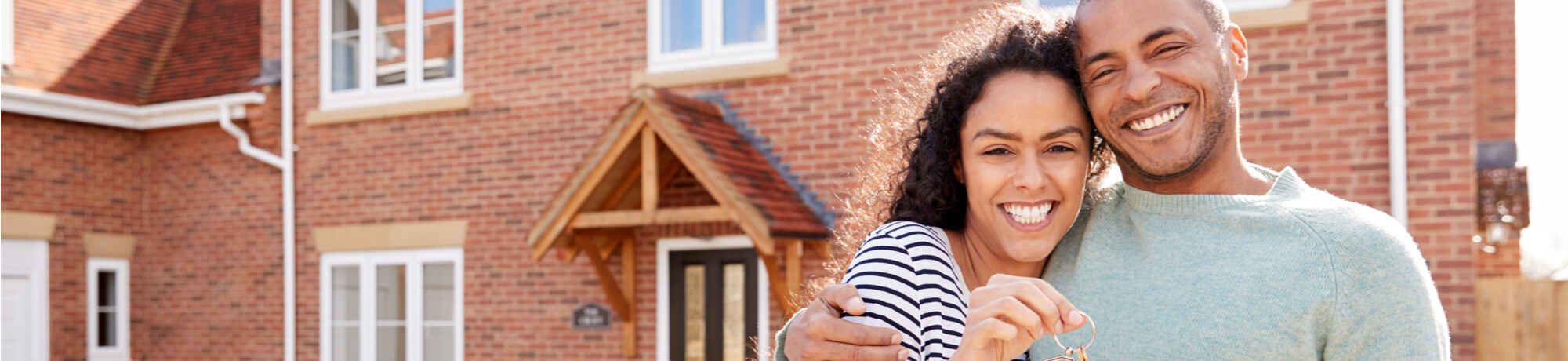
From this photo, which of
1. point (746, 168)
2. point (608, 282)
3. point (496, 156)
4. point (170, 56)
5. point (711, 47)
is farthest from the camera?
point (170, 56)

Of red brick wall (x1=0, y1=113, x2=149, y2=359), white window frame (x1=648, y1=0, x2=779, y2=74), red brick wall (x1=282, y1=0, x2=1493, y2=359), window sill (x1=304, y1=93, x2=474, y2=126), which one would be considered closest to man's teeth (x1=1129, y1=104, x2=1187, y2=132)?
red brick wall (x1=282, y1=0, x2=1493, y2=359)

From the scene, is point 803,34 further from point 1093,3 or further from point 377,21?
point 1093,3

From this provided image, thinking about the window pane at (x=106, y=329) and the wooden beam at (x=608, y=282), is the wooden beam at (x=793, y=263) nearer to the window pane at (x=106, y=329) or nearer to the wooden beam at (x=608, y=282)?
the wooden beam at (x=608, y=282)

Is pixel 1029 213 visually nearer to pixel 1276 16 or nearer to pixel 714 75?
pixel 1276 16

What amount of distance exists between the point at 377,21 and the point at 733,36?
3422 millimetres

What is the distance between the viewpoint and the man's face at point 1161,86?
2.08 meters

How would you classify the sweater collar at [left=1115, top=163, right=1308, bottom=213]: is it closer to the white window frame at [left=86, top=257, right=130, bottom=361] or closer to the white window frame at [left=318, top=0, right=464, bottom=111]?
the white window frame at [left=318, top=0, right=464, bottom=111]

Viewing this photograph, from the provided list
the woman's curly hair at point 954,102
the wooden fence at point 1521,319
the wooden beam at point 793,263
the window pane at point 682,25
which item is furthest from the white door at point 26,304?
the wooden fence at point 1521,319

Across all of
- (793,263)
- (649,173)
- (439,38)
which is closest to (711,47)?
(649,173)

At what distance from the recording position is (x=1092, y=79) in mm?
2184

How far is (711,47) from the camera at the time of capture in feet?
28.4

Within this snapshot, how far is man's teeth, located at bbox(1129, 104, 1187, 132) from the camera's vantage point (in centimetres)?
208

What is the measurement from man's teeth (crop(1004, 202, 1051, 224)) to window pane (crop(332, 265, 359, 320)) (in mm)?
9064

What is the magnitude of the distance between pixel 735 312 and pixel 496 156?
226cm
